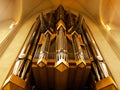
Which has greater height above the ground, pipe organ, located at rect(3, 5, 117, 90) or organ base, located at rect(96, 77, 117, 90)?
pipe organ, located at rect(3, 5, 117, 90)

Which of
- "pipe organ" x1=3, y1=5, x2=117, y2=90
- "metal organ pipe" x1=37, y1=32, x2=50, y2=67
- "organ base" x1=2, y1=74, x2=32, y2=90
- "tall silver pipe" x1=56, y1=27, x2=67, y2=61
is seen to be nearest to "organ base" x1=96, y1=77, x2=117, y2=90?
"pipe organ" x1=3, y1=5, x2=117, y2=90

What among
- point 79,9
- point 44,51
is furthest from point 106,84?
point 79,9

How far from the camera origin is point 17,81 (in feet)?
13.2

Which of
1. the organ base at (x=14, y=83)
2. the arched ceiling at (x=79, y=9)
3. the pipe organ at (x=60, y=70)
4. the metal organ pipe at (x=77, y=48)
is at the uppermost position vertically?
the arched ceiling at (x=79, y=9)

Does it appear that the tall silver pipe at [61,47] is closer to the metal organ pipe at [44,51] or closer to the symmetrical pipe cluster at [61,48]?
the symmetrical pipe cluster at [61,48]

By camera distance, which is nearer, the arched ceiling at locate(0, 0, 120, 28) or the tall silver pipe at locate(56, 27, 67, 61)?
the tall silver pipe at locate(56, 27, 67, 61)

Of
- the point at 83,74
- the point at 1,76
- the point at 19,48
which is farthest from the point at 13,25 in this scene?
the point at 83,74

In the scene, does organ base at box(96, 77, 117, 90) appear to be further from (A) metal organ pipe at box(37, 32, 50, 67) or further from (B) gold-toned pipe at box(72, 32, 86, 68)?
(A) metal organ pipe at box(37, 32, 50, 67)

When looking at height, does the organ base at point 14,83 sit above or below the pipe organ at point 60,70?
below

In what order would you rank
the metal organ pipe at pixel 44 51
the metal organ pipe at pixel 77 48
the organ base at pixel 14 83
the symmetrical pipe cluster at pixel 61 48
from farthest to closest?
the metal organ pipe at pixel 77 48 → the symmetrical pipe cluster at pixel 61 48 → the metal organ pipe at pixel 44 51 → the organ base at pixel 14 83

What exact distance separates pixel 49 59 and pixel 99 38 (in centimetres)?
299

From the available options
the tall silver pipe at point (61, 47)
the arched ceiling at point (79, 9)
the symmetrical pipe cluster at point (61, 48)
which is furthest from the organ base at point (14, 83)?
the arched ceiling at point (79, 9)

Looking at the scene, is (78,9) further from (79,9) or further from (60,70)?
(60,70)

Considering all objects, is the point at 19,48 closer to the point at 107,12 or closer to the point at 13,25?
the point at 13,25
